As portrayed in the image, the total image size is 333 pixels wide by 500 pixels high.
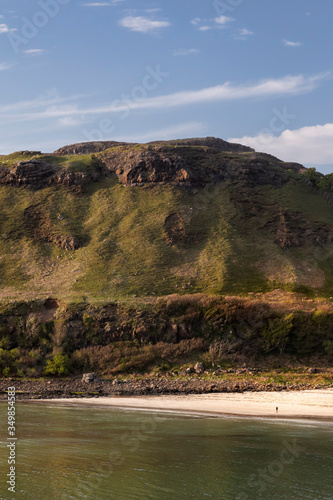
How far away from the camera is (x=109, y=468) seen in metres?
23.7

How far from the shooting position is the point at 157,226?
287 feet

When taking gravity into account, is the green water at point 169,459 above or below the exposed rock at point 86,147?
below

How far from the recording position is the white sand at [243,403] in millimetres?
35812

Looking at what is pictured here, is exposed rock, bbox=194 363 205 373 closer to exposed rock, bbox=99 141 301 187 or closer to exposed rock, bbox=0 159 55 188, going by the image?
exposed rock, bbox=99 141 301 187

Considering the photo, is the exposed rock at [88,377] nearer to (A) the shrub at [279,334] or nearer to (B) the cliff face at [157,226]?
(B) the cliff face at [157,226]

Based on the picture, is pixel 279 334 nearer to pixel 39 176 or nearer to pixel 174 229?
pixel 174 229

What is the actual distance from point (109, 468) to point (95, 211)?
73.0 meters

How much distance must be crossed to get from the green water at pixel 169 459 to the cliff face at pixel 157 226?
36.3 metres

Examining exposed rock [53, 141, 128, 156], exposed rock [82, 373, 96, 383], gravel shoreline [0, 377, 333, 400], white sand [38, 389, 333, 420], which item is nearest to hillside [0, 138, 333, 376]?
exposed rock [82, 373, 96, 383]

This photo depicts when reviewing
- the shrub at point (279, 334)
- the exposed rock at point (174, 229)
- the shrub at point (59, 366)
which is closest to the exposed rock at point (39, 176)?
the exposed rock at point (174, 229)

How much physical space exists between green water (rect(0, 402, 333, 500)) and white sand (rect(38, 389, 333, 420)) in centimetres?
306

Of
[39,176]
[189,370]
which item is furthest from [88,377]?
[39,176]

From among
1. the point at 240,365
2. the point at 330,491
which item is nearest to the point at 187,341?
the point at 240,365

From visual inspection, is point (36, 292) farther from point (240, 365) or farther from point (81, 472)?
point (81, 472)
